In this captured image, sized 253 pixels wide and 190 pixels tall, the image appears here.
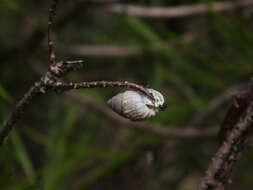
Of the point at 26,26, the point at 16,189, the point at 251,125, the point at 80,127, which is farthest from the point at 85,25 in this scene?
the point at 251,125

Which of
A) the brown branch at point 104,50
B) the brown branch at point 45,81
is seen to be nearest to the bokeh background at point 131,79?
the brown branch at point 104,50

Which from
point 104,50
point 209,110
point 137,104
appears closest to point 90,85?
Answer: point 137,104

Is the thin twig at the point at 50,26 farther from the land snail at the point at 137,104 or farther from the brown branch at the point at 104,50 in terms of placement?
the brown branch at the point at 104,50

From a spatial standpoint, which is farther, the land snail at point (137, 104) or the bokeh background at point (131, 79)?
the bokeh background at point (131, 79)

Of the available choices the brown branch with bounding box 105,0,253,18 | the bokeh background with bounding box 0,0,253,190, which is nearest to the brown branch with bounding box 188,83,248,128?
the bokeh background with bounding box 0,0,253,190

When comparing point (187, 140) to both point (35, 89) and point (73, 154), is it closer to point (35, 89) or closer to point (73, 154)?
point (73, 154)
